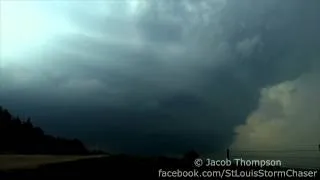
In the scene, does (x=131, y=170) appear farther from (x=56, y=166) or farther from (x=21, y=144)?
(x=21, y=144)

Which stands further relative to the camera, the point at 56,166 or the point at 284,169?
the point at 56,166

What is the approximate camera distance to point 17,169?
39750 millimetres

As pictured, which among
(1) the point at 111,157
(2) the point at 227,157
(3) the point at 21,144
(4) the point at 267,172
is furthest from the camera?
(3) the point at 21,144

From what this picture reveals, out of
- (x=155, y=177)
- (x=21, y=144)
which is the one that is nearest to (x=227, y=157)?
(x=155, y=177)

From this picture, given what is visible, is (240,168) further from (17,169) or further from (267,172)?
(17,169)

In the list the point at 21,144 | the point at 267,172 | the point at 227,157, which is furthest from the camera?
the point at 21,144

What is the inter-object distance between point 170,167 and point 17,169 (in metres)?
11.7

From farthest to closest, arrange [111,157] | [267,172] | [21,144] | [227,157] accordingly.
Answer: [21,144], [111,157], [227,157], [267,172]

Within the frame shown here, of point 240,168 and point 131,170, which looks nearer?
point 240,168

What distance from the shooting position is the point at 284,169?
3625 centimetres

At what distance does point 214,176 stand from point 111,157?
9667 mm

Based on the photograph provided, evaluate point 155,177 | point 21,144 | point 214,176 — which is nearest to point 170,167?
point 155,177

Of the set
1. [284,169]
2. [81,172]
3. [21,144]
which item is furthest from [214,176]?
[21,144]

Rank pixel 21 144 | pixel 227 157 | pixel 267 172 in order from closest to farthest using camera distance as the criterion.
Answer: pixel 267 172 → pixel 227 157 → pixel 21 144
